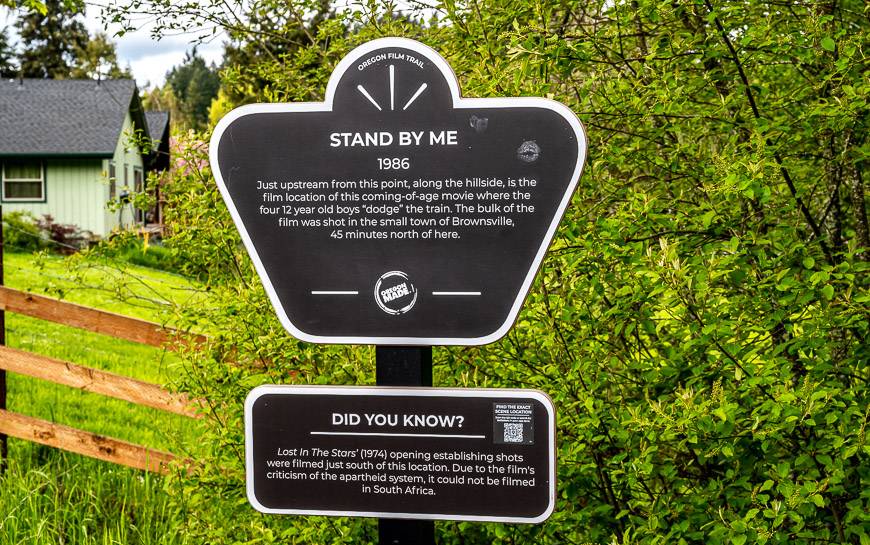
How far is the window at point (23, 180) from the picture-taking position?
86.1 ft

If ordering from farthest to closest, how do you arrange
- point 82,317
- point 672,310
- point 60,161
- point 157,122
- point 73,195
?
point 157,122 < point 60,161 < point 73,195 < point 82,317 < point 672,310

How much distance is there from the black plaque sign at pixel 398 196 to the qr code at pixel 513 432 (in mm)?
234

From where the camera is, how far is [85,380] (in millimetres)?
5000

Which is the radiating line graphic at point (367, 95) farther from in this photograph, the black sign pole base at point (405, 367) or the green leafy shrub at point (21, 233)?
the green leafy shrub at point (21, 233)

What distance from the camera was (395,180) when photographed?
7.61ft

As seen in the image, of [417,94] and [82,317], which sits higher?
[417,94]

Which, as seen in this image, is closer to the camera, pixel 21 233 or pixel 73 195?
pixel 21 233

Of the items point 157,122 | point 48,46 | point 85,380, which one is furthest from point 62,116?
point 48,46

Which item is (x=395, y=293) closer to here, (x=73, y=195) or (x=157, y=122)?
(x=73, y=195)

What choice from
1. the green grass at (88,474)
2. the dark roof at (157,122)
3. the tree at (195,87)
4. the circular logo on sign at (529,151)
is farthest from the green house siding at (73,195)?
the tree at (195,87)

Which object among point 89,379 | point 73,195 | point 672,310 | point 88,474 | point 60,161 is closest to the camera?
point 672,310

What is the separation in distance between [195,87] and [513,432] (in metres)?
104

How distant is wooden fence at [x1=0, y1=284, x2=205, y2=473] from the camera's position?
482cm

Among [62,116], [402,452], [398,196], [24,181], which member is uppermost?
[62,116]
